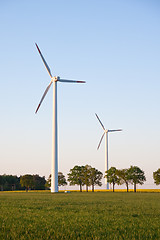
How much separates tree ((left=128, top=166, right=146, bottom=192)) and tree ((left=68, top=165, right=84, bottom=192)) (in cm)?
2732

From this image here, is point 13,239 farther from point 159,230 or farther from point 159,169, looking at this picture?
point 159,169

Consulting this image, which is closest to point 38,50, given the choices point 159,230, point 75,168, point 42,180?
point 159,230

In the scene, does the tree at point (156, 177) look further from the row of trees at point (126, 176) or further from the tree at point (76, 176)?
the tree at point (76, 176)

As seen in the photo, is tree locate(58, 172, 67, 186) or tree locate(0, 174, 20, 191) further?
tree locate(0, 174, 20, 191)

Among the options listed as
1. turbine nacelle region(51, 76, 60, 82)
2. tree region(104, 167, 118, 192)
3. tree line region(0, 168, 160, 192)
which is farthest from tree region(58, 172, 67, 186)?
turbine nacelle region(51, 76, 60, 82)

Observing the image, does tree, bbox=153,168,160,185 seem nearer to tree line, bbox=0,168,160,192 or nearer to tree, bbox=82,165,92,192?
tree line, bbox=0,168,160,192

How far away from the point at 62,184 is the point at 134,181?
139 ft

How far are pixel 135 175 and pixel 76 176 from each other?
3162 cm

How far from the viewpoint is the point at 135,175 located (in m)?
111

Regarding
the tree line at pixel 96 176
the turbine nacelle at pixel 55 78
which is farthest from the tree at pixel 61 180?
the turbine nacelle at pixel 55 78

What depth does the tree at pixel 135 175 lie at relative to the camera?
111188 mm

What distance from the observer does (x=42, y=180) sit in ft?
643

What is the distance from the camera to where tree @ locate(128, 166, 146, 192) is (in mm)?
111188

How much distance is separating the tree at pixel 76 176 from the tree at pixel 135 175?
27322mm
